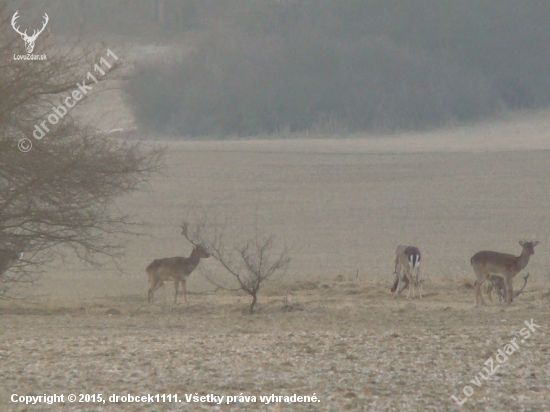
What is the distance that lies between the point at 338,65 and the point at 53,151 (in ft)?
273

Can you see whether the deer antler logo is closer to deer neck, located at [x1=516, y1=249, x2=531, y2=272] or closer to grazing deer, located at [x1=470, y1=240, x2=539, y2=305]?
grazing deer, located at [x1=470, y1=240, x2=539, y2=305]

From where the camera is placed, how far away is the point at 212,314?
1730cm

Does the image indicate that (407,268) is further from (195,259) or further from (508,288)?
(195,259)

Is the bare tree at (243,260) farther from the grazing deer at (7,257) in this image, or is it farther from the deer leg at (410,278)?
the grazing deer at (7,257)

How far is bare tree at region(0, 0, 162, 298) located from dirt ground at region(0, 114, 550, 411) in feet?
6.56

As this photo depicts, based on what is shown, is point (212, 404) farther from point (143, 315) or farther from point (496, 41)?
point (496, 41)

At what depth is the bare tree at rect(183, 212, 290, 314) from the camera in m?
18.8

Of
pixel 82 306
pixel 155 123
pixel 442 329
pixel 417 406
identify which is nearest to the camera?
pixel 417 406

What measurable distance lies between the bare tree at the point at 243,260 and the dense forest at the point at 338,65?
165 ft

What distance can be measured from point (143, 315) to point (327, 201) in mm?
34423

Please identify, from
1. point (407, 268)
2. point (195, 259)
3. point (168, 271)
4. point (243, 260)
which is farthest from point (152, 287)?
point (407, 268)

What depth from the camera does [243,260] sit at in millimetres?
22500

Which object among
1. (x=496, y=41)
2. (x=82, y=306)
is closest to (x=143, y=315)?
(x=82, y=306)

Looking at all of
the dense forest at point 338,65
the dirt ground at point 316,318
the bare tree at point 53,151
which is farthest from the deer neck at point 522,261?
the dense forest at point 338,65
